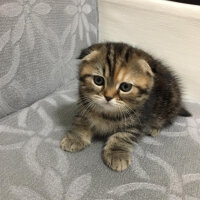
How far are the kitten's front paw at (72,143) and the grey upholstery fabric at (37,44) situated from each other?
0.31 meters

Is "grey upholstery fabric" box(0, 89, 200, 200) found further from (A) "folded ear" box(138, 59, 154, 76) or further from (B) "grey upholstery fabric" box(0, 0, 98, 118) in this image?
(A) "folded ear" box(138, 59, 154, 76)

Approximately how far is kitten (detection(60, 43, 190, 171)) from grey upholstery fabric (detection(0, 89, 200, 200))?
0.13 ft

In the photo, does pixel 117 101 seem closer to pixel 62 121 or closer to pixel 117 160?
pixel 117 160

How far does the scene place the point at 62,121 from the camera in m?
1.10

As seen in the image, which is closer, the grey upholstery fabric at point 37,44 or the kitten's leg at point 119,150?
the kitten's leg at point 119,150

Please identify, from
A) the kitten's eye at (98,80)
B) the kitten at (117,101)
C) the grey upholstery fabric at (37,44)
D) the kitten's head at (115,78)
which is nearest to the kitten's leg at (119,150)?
the kitten at (117,101)

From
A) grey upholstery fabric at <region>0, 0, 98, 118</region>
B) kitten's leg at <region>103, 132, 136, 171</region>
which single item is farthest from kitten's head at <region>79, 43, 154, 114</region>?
grey upholstery fabric at <region>0, 0, 98, 118</region>

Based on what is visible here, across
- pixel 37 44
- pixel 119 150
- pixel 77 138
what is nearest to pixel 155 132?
pixel 119 150

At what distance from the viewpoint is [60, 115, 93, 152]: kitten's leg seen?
0.93 meters

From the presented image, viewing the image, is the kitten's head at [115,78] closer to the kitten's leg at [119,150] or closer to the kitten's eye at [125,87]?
the kitten's eye at [125,87]

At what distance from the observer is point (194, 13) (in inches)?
46.3

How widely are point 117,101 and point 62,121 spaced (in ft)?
1.08

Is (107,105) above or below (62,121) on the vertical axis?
above

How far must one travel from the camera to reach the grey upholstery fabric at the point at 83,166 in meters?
0.77
